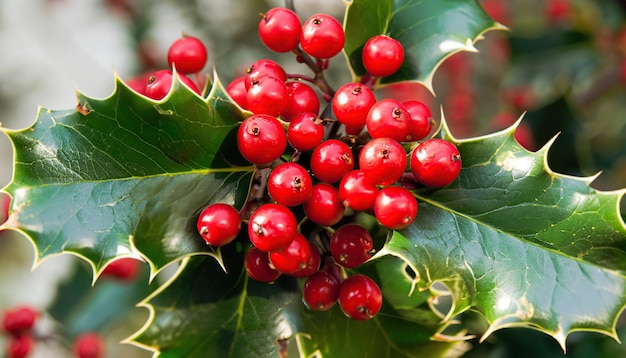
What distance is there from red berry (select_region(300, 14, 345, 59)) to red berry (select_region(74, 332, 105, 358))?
1613 mm

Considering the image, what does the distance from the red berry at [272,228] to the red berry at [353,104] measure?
0.20 m

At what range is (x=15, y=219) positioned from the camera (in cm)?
91

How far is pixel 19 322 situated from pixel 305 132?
63.0 inches

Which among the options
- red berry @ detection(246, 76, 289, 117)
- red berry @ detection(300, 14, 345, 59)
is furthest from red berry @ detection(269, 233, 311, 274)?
red berry @ detection(300, 14, 345, 59)

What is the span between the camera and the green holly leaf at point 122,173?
926 millimetres

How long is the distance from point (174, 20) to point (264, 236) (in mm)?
3659

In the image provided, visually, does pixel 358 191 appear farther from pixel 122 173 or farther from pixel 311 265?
pixel 122 173

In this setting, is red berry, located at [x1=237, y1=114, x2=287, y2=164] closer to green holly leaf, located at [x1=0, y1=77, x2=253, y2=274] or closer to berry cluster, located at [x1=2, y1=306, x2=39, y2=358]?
green holly leaf, located at [x1=0, y1=77, x2=253, y2=274]

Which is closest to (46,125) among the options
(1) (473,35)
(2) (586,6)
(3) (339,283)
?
(3) (339,283)

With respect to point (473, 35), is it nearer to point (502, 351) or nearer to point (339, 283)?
point (339, 283)

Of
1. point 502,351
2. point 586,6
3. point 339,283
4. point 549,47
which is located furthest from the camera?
point 586,6

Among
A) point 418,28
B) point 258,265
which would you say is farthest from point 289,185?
point 418,28

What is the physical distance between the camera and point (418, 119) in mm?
1038

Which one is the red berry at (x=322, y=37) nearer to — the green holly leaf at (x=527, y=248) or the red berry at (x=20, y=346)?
the green holly leaf at (x=527, y=248)
